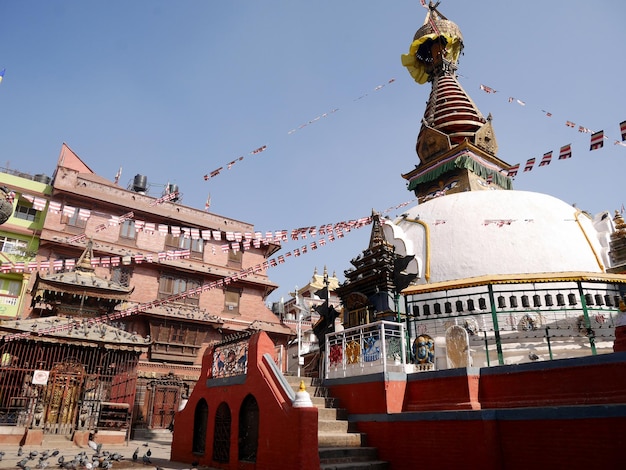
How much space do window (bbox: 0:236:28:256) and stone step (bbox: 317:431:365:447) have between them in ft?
80.4

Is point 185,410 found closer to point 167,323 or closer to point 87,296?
point 87,296

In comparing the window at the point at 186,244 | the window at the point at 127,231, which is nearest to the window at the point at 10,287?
the window at the point at 127,231

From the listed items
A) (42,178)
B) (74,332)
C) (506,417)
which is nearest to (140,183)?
(42,178)

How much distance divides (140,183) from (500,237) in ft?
95.1

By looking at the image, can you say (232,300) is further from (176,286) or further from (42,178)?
(42,178)

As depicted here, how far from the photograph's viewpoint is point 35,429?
1458 centimetres

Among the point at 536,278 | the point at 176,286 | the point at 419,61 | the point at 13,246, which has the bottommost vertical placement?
the point at 536,278

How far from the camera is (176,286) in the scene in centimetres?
2844

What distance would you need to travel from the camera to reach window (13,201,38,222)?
27.5 metres

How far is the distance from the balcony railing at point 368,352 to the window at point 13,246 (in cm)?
2325

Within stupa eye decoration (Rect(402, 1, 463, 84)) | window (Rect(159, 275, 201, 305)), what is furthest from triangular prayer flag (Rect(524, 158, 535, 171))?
window (Rect(159, 275, 201, 305))

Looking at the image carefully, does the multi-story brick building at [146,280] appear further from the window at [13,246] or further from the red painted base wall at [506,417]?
the red painted base wall at [506,417]

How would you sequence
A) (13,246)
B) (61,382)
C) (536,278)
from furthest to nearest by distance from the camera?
(13,246) < (61,382) < (536,278)

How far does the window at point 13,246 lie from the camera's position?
25.5m
